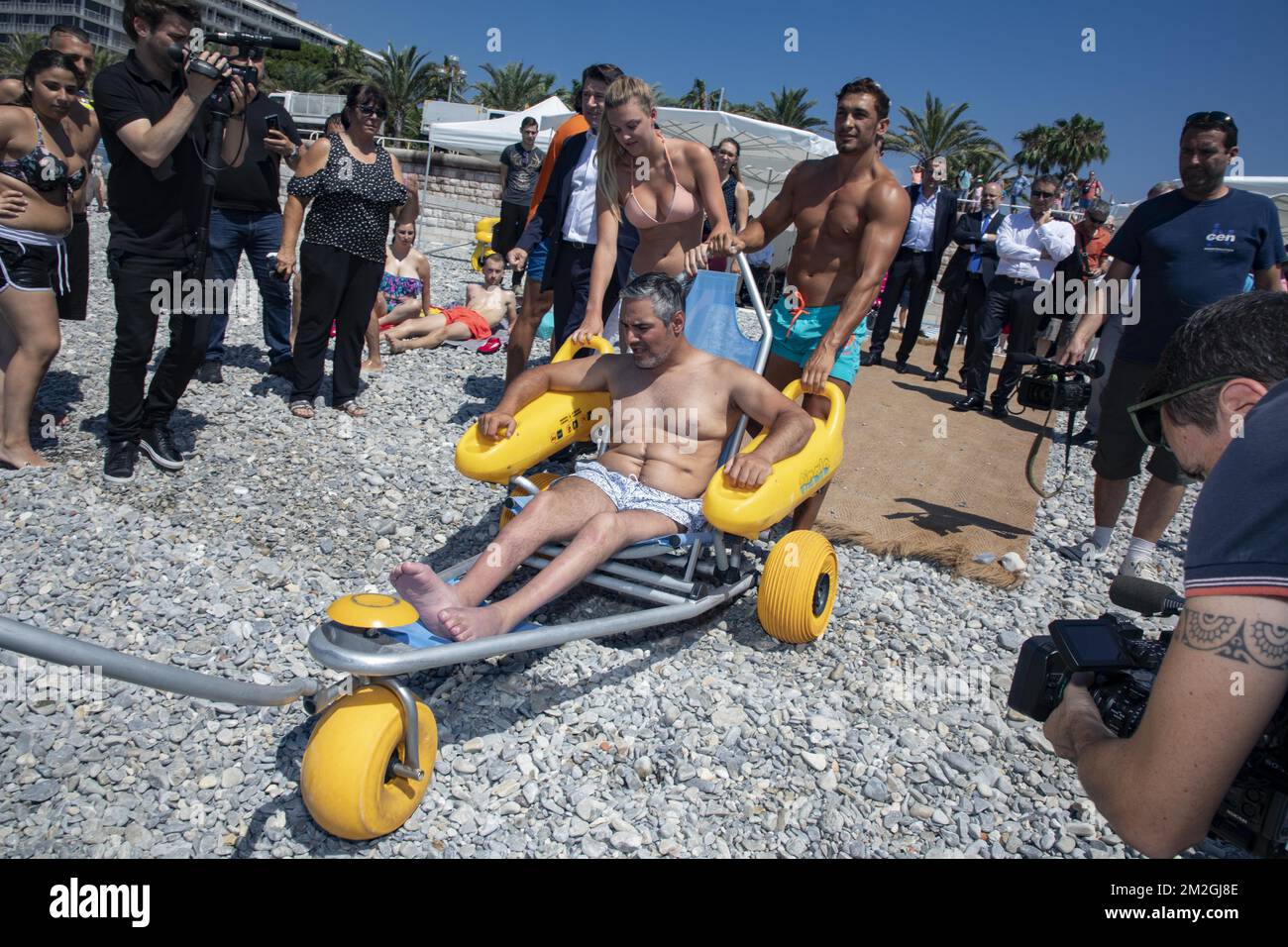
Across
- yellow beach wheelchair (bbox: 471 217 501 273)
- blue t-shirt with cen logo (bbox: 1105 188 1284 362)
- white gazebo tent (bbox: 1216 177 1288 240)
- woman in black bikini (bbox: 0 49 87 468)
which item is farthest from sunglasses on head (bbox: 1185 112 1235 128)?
yellow beach wheelchair (bbox: 471 217 501 273)

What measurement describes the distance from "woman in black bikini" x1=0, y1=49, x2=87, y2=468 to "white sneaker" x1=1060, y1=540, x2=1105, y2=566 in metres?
5.57

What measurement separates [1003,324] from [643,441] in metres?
5.36

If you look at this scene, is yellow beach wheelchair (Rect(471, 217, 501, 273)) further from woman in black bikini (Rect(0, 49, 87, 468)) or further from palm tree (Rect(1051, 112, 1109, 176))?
palm tree (Rect(1051, 112, 1109, 176))

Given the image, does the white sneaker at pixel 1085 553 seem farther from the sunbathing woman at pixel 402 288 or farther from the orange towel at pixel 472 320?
the sunbathing woman at pixel 402 288

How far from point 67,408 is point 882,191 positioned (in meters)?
4.84

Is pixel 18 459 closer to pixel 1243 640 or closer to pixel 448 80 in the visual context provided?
pixel 1243 640

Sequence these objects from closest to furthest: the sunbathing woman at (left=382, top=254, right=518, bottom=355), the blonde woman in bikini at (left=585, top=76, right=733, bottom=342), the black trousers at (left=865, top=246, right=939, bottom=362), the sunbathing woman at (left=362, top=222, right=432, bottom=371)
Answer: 1. the blonde woman in bikini at (left=585, top=76, right=733, bottom=342)
2. the sunbathing woman at (left=382, top=254, right=518, bottom=355)
3. the sunbathing woman at (left=362, top=222, right=432, bottom=371)
4. the black trousers at (left=865, top=246, right=939, bottom=362)

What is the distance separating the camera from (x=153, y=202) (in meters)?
3.94

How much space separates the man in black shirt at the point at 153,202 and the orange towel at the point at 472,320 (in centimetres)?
362

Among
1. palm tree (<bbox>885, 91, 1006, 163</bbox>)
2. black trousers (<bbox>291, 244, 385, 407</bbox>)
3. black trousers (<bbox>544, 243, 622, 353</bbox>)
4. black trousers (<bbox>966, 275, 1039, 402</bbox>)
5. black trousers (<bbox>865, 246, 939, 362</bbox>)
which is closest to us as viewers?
black trousers (<bbox>544, 243, 622, 353</bbox>)

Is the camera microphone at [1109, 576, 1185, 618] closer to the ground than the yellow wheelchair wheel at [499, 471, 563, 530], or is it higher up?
higher up

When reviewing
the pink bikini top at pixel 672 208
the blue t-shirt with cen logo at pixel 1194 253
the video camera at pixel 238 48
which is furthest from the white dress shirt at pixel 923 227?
the video camera at pixel 238 48

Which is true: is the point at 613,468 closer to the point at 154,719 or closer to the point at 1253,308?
the point at 154,719

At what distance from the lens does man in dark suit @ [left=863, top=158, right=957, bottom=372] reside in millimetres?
8297
